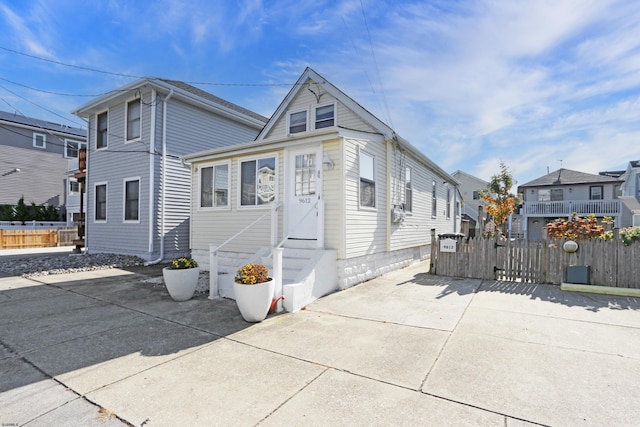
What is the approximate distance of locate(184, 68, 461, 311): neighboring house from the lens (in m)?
6.68

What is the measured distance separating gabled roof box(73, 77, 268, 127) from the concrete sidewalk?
304 inches

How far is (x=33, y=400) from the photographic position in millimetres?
2662

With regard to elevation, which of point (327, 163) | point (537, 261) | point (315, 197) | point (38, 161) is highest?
point (38, 161)

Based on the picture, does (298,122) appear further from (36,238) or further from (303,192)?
(36,238)

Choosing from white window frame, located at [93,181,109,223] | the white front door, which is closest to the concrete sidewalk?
the white front door

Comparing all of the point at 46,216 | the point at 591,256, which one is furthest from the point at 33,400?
the point at 46,216

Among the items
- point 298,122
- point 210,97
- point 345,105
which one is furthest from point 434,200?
point 210,97

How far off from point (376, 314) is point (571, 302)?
357 cm

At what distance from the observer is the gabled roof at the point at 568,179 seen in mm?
23717

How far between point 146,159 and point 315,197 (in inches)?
289

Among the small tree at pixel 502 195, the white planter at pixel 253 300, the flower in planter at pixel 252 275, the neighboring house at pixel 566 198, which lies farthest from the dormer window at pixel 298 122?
the neighboring house at pixel 566 198

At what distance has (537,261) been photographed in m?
7.17

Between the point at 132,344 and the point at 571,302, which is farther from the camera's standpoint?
the point at 571,302

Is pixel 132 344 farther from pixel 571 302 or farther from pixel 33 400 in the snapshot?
pixel 571 302
